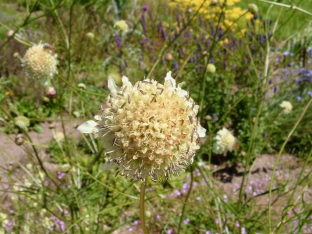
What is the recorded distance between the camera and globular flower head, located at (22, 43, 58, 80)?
5.03ft

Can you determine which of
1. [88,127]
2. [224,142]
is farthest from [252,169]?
[88,127]

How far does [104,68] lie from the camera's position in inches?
171

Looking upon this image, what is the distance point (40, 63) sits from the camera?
153cm

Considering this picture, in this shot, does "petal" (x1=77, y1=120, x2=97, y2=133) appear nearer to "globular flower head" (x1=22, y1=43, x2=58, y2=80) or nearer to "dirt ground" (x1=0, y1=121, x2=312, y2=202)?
"globular flower head" (x1=22, y1=43, x2=58, y2=80)

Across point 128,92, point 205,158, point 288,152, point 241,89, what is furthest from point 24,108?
point 128,92

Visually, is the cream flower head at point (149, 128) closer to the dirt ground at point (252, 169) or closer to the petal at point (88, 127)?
the petal at point (88, 127)

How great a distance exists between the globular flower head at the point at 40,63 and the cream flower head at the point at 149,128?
89 centimetres

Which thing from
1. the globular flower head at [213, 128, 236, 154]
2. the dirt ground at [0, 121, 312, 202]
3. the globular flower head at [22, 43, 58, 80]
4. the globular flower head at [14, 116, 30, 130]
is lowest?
the dirt ground at [0, 121, 312, 202]

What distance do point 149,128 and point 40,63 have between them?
1012 mm

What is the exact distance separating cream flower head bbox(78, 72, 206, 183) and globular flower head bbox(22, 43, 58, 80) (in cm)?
89

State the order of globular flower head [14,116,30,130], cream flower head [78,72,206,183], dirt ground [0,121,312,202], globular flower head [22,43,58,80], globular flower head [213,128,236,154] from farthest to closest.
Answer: dirt ground [0,121,312,202] < globular flower head [213,128,236,154] < globular flower head [22,43,58,80] < globular flower head [14,116,30,130] < cream flower head [78,72,206,183]

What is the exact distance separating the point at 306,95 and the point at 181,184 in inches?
65.5

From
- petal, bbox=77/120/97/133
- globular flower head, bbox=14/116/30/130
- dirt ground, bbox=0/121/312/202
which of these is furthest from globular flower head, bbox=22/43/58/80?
dirt ground, bbox=0/121/312/202

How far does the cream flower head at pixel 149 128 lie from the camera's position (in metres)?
0.74
